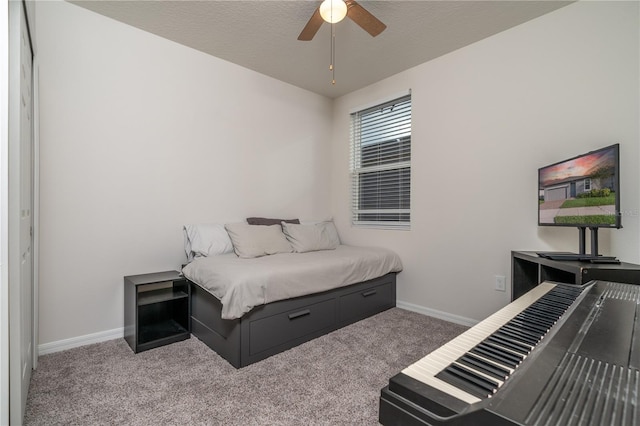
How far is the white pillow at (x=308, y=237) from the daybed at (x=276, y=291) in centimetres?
1

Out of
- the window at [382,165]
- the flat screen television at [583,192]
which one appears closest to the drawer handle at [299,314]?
the window at [382,165]

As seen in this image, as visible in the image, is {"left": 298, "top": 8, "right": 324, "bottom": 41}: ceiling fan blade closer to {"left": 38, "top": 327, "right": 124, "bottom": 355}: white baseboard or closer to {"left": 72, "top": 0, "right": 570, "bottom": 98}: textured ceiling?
{"left": 72, "top": 0, "right": 570, "bottom": 98}: textured ceiling

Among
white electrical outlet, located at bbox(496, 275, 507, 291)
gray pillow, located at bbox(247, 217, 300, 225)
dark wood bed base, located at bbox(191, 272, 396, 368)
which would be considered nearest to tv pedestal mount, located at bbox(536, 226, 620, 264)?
white electrical outlet, located at bbox(496, 275, 507, 291)

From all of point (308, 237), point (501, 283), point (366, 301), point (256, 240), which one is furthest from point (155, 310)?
point (501, 283)

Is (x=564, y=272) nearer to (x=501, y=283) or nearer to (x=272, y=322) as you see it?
(x=501, y=283)

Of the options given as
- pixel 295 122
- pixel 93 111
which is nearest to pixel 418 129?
pixel 295 122

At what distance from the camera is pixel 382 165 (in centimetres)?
364

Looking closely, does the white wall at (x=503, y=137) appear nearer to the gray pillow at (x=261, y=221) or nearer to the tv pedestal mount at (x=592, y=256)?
the tv pedestal mount at (x=592, y=256)

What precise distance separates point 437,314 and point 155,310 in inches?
104

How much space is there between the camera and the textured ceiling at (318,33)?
2.30 meters

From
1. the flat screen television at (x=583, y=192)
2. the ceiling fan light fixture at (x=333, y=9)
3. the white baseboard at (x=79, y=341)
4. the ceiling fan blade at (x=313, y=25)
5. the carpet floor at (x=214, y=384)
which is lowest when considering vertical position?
the carpet floor at (x=214, y=384)

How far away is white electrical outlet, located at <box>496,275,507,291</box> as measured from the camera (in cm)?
261

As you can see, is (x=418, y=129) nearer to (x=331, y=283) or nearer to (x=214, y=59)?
(x=331, y=283)

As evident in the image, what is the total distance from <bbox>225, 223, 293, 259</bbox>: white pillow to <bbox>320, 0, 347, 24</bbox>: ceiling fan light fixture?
1883mm
